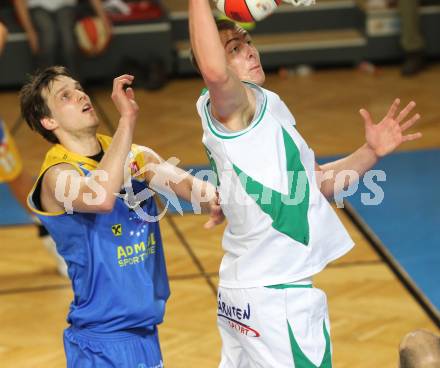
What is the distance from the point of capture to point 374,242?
7141 millimetres

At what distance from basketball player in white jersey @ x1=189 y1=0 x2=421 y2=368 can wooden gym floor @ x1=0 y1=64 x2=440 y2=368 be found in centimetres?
162

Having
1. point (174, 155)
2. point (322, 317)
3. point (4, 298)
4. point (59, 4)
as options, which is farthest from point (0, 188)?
point (322, 317)

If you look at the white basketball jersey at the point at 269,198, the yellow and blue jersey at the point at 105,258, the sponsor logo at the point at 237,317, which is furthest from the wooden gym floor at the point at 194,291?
the white basketball jersey at the point at 269,198

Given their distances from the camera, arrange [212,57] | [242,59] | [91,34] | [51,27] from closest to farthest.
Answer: [212,57], [242,59], [51,27], [91,34]

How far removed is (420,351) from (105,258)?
54.8 inches

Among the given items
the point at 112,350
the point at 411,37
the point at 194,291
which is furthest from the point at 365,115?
the point at 411,37

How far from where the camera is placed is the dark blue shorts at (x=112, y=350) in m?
4.22

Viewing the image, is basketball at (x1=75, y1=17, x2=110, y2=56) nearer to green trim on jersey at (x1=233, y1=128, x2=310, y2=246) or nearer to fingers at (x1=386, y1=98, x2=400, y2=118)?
fingers at (x1=386, y1=98, x2=400, y2=118)

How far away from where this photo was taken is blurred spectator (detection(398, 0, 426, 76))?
450 inches

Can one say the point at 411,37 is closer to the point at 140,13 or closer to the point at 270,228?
the point at 140,13

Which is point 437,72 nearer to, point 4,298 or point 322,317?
point 4,298

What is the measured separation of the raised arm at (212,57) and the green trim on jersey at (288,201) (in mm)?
292

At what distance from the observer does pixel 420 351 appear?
3684mm

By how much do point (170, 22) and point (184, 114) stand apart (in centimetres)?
181
